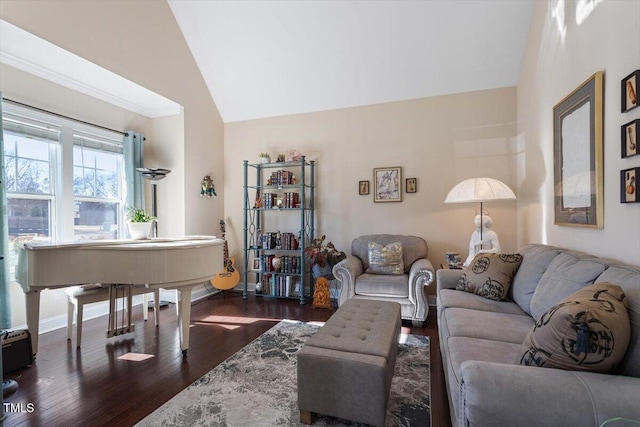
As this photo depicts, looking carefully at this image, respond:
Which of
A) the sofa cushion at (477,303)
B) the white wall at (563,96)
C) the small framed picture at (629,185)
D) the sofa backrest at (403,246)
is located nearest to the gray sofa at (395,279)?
the sofa backrest at (403,246)

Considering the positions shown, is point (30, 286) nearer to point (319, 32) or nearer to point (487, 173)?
point (319, 32)

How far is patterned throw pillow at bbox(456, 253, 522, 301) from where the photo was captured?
93.4 inches

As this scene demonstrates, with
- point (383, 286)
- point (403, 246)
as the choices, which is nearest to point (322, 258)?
point (383, 286)

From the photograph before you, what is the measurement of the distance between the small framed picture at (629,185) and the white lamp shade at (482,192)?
44.0 inches

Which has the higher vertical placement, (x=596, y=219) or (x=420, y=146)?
(x=420, y=146)

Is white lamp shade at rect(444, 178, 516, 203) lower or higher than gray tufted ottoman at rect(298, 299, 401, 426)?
higher

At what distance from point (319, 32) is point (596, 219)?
3325 millimetres

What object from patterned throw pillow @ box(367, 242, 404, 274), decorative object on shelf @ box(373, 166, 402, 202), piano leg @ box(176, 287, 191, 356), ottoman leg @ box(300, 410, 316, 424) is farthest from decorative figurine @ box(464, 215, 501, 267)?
piano leg @ box(176, 287, 191, 356)

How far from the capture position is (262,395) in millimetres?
1938

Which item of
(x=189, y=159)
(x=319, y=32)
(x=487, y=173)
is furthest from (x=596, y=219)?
(x=189, y=159)

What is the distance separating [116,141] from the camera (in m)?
3.87

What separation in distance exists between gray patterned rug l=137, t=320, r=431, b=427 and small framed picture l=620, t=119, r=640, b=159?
182cm

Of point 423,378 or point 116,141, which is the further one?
point 116,141

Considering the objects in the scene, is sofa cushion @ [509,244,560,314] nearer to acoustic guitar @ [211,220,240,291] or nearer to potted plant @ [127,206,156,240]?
potted plant @ [127,206,156,240]
